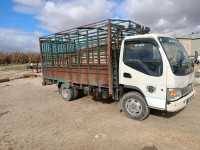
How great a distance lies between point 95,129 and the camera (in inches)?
138

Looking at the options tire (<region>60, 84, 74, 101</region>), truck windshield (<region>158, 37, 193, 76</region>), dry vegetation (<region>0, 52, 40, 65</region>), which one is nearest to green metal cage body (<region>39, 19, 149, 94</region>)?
tire (<region>60, 84, 74, 101</region>)

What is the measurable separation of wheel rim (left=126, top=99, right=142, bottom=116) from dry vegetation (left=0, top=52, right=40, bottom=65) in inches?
1244

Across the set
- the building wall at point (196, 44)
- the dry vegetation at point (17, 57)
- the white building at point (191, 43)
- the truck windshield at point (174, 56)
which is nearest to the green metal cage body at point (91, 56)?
the truck windshield at point (174, 56)

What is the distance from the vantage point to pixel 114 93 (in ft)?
13.8

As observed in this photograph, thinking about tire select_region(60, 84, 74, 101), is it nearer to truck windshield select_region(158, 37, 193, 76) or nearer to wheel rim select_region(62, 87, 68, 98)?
wheel rim select_region(62, 87, 68, 98)

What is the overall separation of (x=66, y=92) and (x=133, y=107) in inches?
128

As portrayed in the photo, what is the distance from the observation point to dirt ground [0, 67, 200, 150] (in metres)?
2.89

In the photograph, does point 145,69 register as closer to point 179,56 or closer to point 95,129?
point 179,56

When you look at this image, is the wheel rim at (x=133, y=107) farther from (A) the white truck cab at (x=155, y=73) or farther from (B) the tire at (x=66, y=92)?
(B) the tire at (x=66, y=92)

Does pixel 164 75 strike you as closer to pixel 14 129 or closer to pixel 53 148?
pixel 53 148

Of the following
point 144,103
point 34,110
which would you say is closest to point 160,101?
point 144,103

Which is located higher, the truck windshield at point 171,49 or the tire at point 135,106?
the truck windshield at point 171,49

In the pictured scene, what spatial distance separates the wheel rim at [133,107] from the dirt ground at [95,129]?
0.86 feet

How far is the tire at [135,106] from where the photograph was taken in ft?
11.8
